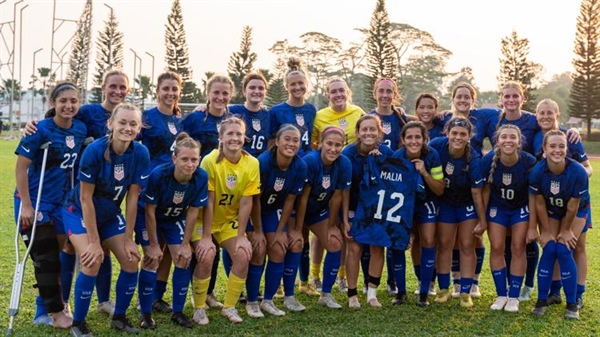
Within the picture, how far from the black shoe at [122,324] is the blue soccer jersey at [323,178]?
1.85 m

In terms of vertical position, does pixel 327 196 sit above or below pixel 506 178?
below

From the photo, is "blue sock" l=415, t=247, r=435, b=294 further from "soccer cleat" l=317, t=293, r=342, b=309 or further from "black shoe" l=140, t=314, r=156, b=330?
"black shoe" l=140, t=314, r=156, b=330

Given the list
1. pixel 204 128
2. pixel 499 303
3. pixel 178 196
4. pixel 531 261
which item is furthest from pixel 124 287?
pixel 531 261

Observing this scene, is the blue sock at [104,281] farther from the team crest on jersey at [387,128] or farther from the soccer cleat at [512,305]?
the soccer cleat at [512,305]

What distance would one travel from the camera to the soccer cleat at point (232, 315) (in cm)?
507

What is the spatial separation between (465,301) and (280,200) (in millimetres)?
1909

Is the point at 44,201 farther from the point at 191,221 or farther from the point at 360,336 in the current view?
the point at 360,336

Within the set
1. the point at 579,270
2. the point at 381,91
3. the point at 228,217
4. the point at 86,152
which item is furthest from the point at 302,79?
the point at 579,270

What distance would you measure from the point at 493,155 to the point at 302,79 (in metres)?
1.92

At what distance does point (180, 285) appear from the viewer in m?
4.92

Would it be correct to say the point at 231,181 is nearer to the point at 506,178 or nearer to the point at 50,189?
the point at 50,189

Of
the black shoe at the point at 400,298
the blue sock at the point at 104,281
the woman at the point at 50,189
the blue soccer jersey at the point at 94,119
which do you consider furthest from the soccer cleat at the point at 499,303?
the blue soccer jersey at the point at 94,119

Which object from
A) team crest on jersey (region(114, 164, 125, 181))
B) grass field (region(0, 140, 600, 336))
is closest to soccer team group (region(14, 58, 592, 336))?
team crest on jersey (region(114, 164, 125, 181))

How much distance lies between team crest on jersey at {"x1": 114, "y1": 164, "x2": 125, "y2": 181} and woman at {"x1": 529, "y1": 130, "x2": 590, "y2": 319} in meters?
3.34
